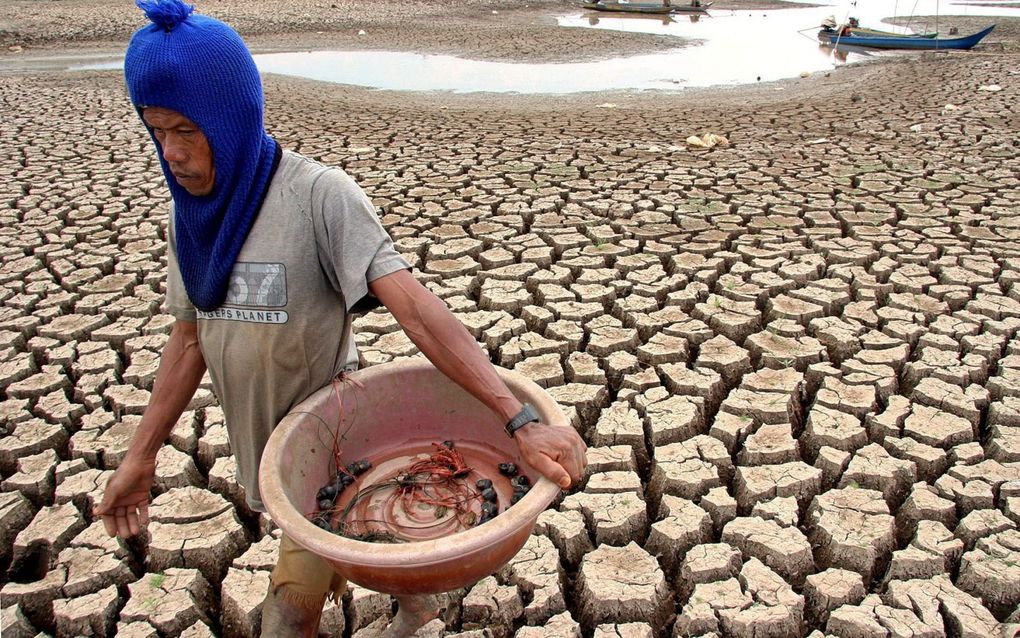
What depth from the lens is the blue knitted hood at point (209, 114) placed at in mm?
1509

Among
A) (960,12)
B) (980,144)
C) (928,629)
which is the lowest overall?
(928,629)

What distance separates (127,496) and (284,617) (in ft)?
1.64

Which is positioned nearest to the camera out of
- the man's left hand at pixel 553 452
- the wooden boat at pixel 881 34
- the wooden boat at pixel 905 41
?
the man's left hand at pixel 553 452

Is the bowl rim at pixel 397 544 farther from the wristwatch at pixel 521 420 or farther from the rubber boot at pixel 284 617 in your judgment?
the rubber boot at pixel 284 617

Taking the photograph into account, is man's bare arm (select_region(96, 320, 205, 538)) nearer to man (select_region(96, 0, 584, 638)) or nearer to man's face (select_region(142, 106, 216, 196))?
man (select_region(96, 0, 584, 638))

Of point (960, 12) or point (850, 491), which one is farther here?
point (960, 12)

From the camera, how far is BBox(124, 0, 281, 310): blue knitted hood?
4.95 feet

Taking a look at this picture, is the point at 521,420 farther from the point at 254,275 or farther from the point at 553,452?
the point at 254,275

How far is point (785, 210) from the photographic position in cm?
526

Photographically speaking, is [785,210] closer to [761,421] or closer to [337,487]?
[761,421]

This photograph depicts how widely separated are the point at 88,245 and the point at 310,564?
395 centimetres

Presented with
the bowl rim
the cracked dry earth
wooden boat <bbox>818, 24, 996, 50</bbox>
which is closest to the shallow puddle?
wooden boat <bbox>818, 24, 996, 50</bbox>

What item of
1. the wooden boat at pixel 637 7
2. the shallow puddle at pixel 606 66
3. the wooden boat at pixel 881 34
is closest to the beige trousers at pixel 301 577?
the shallow puddle at pixel 606 66

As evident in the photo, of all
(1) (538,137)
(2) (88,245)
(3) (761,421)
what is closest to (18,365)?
(2) (88,245)
